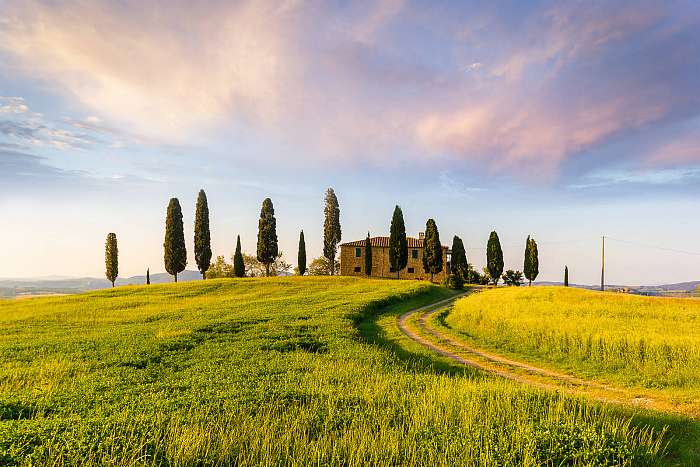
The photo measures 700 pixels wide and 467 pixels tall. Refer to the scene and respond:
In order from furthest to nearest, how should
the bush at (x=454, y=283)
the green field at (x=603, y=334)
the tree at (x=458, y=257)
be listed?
the tree at (x=458, y=257) < the bush at (x=454, y=283) < the green field at (x=603, y=334)

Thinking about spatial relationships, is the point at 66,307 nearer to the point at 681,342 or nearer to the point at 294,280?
the point at 294,280

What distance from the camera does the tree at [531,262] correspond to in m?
70.4

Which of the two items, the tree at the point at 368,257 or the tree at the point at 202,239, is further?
the tree at the point at 368,257

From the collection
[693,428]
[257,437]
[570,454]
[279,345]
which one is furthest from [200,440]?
[693,428]

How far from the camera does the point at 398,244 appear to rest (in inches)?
2517

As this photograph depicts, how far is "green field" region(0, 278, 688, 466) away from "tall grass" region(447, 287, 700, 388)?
20.5 feet

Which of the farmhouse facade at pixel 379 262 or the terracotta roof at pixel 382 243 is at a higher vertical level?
the terracotta roof at pixel 382 243

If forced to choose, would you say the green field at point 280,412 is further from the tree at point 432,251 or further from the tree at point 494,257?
the tree at point 494,257

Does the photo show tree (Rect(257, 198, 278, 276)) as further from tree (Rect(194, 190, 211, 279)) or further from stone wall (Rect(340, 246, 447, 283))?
stone wall (Rect(340, 246, 447, 283))

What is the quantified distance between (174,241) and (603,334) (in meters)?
54.1

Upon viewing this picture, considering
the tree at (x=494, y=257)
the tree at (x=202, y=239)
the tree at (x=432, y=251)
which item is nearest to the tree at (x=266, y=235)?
the tree at (x=202, y=239)

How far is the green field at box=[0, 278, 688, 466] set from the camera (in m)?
5.93

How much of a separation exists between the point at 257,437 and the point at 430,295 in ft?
128

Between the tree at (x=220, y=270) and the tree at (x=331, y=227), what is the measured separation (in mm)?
20682
